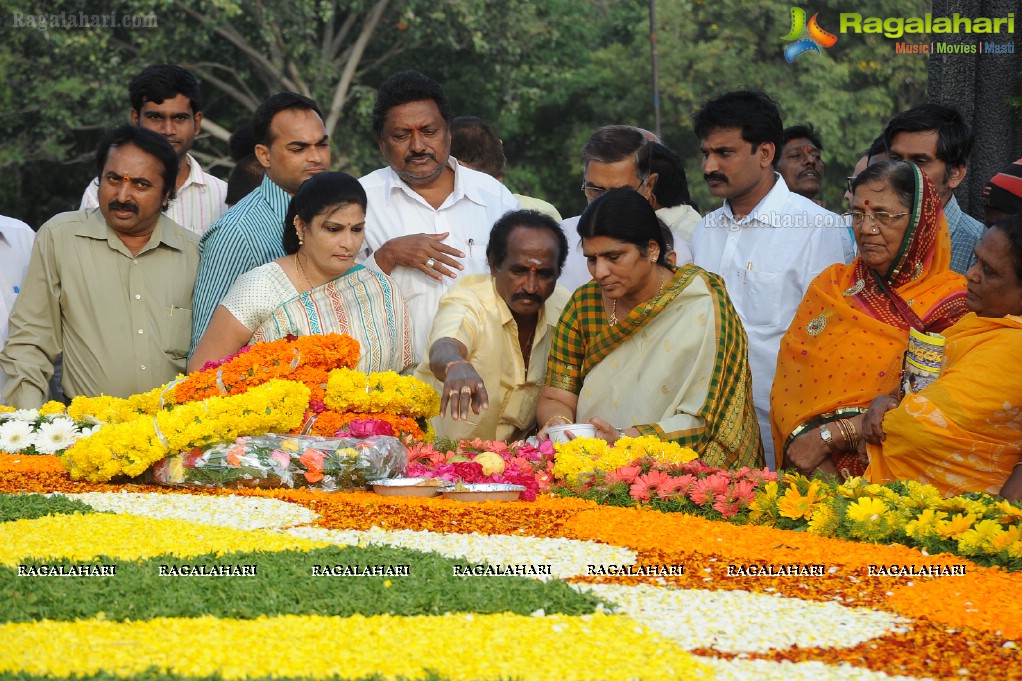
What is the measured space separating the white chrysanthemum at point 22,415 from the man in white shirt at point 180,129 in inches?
64.0

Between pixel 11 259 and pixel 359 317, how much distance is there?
237 cm

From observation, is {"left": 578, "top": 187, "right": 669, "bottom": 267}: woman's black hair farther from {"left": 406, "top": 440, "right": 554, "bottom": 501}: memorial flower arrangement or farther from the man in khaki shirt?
the man in khaki shirt

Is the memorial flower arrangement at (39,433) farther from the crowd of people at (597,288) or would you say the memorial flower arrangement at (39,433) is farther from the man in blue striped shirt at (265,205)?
the man in blue striped shirt at (265,205)

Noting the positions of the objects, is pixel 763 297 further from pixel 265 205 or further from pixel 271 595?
pixel 271 595

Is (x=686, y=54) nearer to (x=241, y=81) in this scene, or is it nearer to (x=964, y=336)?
(x=241, y=81)

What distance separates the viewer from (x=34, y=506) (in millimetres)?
4656

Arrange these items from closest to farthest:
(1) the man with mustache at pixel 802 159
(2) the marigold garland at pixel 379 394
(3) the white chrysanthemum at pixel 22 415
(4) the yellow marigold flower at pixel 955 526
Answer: (4) the yellow marigold flower at pixel 955 526
(2) the marigold garland at pixel 379 394
(3) the white chrysanthemum at pixel 22 415
(1) the man with mustache at pixel 802 159

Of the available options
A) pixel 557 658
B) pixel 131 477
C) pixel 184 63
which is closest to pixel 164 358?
pixel 131 477

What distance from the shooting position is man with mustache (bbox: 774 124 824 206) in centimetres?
834

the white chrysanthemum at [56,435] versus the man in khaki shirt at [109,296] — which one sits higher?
the man in khaki shirt at [109,296]

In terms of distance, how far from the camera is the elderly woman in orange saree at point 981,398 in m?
4.67

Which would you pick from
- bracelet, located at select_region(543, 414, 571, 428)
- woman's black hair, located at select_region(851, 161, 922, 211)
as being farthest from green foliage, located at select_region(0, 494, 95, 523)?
woman's black hair, located at select_region(851, 161, 922, 211)

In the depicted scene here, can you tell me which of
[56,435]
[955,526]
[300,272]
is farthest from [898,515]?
[56,435]

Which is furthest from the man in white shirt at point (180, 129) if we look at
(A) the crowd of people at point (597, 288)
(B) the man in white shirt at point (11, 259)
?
(B) the man in white shirt at point (11, 259)
